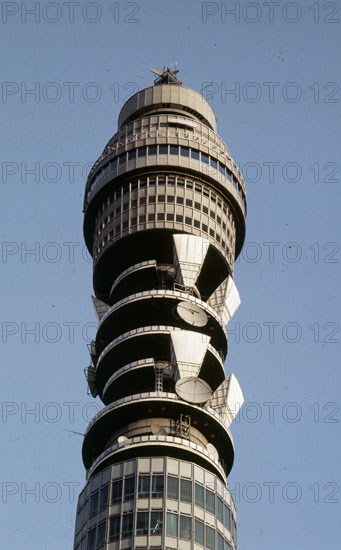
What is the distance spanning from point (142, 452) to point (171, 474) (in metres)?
4.23

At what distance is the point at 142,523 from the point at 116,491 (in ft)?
16.2

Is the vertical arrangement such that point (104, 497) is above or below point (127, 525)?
above

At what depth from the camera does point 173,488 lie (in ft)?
374

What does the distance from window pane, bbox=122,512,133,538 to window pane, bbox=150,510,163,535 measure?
1838 millimetres

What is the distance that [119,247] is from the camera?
5399 inches

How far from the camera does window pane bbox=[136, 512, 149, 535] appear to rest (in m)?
110

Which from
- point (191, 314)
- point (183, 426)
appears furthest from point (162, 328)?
point (183, 426)

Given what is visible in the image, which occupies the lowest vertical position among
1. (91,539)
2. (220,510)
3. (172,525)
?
(91,539)

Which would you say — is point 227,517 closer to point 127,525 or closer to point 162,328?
point 127,525

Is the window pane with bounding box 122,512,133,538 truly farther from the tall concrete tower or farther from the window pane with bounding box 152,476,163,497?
the window pane with bounding box 152,476,163,497

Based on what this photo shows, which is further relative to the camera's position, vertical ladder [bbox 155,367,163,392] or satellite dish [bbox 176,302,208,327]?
satellite dish [bbox 176,302,208,327]

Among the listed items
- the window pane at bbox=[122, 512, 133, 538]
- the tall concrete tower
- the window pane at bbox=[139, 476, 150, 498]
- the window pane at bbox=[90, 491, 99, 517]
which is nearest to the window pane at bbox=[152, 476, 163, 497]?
the tall concrete tower

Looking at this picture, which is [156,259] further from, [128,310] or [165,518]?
[165,518]

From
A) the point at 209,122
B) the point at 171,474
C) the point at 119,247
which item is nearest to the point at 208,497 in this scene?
the point at 171,474
